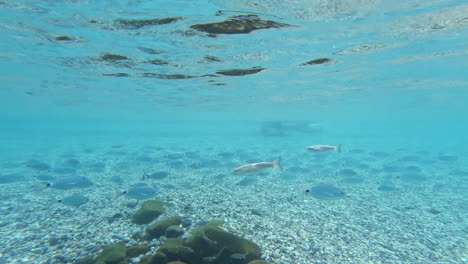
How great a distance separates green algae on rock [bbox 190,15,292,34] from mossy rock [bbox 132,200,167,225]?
7752 mm

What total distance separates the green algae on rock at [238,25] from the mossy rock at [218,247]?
8.07m

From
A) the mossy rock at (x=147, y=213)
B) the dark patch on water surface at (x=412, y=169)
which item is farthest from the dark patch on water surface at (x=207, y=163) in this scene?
the dark patch on water surface at (x=412, y=169)

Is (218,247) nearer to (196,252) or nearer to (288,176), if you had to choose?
(196,252)

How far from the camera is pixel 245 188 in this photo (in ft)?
45.3

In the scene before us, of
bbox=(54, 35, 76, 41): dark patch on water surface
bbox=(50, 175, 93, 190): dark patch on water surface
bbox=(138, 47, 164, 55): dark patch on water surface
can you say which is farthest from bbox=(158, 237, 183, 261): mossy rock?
bbox=(54, 35, 76, 41): dark patch on water surface

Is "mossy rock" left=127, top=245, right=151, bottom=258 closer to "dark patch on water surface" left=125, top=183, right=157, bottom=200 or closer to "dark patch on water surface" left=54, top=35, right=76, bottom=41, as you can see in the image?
"dark patch on water surface" left=125, top=183, right=157, bottom=200

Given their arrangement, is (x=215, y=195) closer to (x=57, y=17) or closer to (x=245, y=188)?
(x=245, y=188)

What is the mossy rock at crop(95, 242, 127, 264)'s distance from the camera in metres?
5.25

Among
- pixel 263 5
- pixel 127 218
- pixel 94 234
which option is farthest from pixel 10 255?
pixel 263 5

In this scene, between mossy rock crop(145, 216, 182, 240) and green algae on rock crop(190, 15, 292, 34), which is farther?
green algae on rock crop(190, 15, 292, 34)

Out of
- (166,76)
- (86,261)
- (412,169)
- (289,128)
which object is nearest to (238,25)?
(86,261)

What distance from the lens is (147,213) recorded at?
27.6ft

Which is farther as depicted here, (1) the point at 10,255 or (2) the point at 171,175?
(2) the point at 171,175

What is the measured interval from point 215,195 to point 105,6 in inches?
371
